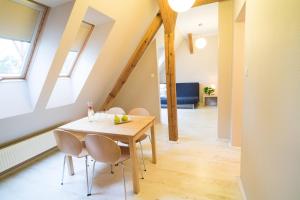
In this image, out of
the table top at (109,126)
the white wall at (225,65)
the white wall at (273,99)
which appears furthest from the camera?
the white wall at (225,65)

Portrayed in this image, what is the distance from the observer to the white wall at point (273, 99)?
2.63ft

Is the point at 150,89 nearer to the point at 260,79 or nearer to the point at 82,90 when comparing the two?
the point at 82,90

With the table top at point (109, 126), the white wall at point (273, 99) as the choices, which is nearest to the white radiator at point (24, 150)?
the table top at point (109, 126)

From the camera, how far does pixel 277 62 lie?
97cm

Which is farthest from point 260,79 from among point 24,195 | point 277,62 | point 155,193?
point 24,195

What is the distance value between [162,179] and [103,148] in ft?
2.92

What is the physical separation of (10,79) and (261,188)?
2923mm

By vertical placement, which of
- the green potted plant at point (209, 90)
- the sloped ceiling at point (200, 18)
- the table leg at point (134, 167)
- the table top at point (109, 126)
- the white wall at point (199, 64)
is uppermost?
the sloped ceiling at point (200, 18)

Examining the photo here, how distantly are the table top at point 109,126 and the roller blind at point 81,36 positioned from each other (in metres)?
1.19

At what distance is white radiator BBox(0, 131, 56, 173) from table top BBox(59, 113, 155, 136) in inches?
28.5

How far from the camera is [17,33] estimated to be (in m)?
2.06

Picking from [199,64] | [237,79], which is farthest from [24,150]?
[199,64]

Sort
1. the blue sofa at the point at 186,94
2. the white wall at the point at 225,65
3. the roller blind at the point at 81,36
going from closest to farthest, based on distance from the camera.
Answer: the roller blind at the point at 81,36 < the white wall at the point at 225,65 < the blue sofa at the point at 186,94

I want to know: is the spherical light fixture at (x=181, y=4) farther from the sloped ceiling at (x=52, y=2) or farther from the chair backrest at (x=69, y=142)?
the chair backrest at (x=69, y=142)
